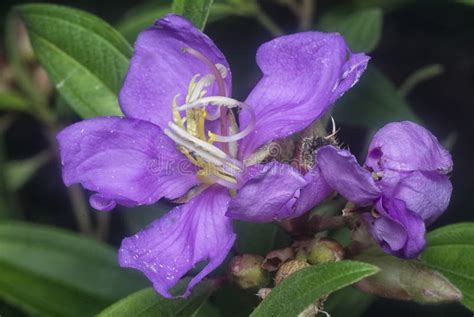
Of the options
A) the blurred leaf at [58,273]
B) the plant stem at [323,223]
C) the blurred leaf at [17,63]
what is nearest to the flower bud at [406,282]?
the plant stem at [323,223]

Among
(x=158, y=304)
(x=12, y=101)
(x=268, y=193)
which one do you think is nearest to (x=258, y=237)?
(x=158, y=304)

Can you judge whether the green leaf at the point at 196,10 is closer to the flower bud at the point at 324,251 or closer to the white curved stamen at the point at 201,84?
the white curved stamen at the point at 201,84

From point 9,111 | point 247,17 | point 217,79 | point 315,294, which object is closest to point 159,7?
point 247,17

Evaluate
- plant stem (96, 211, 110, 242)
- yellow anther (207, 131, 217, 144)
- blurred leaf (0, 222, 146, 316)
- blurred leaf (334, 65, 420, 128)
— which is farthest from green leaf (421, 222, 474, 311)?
plant stem (96, 211, 110, 242)

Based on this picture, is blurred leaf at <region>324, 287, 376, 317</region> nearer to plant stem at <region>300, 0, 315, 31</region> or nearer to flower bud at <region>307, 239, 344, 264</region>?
flower bud at <region>307, 239, 344, 264</region>

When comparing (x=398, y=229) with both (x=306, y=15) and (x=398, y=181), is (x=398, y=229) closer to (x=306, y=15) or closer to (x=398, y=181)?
(x=398, y=181)
